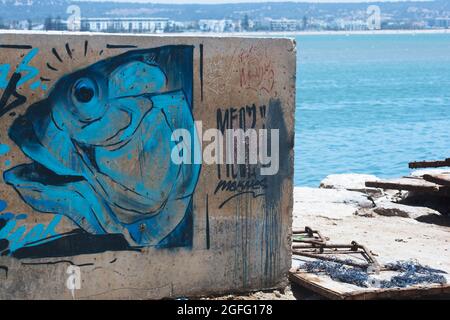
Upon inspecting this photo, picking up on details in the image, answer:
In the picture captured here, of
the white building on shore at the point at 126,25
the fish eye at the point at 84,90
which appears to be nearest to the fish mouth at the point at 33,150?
the fish eye at the point at 84,90

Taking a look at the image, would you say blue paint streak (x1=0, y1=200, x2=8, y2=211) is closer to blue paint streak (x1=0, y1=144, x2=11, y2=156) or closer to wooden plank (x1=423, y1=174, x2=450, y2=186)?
blue paint streak (x1=0, y1=144, x2=11, y2=156)

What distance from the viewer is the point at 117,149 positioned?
6793 millimetres

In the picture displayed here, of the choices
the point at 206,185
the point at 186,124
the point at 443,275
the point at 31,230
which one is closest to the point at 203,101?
the point at 186,124

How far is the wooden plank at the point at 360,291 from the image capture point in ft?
22.4

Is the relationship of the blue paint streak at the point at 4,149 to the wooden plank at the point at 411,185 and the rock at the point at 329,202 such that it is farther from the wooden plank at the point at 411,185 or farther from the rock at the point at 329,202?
the wooden plank at the point at 411,185

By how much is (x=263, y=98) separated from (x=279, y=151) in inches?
18.2

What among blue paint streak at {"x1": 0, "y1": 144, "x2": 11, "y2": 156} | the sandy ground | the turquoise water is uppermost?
blue paint streak at {"x1": 0, "y1": 144, "x2": 11, "y2": 156}

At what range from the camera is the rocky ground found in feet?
28.2

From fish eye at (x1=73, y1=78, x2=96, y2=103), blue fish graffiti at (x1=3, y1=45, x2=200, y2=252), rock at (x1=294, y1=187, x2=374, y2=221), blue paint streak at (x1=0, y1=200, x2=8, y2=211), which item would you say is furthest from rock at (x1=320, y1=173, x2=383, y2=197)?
blue paint streak at (x1=0, y1=200, x2=8, y2=211)

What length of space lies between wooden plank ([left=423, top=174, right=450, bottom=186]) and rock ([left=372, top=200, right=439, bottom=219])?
448 mm

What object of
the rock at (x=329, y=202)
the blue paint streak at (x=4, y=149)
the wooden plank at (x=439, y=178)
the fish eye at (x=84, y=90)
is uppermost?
the fish eye at (x=84, y=90)

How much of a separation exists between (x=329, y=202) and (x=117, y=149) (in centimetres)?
570

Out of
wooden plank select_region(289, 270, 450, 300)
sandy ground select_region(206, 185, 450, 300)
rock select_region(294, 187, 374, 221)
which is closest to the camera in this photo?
wooden plank select_region(289, 270, 450, 300)

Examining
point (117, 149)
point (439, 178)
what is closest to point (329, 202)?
point (439, 178)
